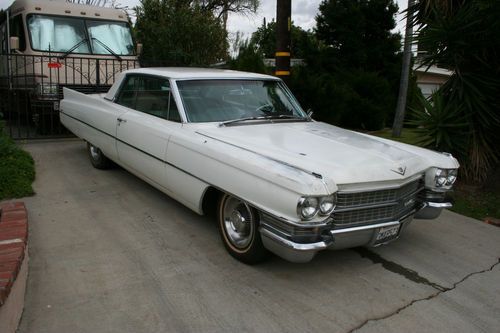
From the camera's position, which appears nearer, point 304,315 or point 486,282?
point 304,315

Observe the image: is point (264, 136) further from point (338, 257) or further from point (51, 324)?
point (51, 324)

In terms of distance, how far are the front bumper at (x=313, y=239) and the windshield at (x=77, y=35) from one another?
7.75 metres

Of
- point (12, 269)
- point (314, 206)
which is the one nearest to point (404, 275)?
point (314, 206)

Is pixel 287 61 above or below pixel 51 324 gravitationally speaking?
above

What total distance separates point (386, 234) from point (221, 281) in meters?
1.36

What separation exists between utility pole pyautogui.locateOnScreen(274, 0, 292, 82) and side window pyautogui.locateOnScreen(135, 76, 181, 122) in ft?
9.19

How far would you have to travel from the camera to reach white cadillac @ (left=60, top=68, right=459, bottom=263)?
3.31 metres

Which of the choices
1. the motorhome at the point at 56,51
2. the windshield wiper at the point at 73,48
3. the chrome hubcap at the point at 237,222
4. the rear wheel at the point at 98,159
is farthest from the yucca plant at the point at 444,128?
the windshield wiper at the point at 73,48

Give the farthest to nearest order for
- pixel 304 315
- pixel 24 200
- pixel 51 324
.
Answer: pixel 24 200, pixel 304 315, pixel 51 324

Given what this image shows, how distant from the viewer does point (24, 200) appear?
5352 millimetres

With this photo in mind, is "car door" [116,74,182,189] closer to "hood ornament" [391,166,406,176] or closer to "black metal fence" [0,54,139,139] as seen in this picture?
"hood ornament" [391,166,406,176]

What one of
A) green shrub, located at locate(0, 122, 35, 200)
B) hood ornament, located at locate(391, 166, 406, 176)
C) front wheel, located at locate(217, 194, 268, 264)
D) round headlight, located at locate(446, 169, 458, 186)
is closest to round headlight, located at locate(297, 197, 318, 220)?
front wheel, located at locate(217, 194, 268, 264)

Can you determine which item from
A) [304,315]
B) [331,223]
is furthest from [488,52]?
[304,315]

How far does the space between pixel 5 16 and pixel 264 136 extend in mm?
9093
